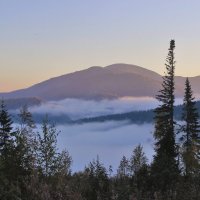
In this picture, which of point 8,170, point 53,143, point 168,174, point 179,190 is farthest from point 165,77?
point 179,190

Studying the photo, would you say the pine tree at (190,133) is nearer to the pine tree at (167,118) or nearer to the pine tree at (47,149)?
the pine tree at (167,118)

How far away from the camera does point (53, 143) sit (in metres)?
41.6

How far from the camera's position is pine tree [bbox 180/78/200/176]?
55250 millimetres

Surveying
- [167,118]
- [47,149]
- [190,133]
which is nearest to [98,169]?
[47,149]

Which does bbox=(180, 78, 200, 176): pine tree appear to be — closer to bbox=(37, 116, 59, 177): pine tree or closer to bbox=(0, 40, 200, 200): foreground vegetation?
bbox=(0, 40, 200, 200): foreground vegetation

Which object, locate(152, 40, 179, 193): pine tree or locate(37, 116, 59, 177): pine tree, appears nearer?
locate(37, 116, 59, 177): pine tree

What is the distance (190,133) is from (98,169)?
29516 mm

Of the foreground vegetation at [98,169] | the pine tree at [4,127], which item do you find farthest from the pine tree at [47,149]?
the pine tree at [4,127]

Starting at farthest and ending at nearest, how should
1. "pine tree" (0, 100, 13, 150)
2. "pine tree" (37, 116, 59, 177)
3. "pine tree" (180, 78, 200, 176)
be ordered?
"pine tree" (180, 78, 200, 176)
"pine tree" (0, 100, 13, 150)
"pine tree" (37, 116, 59, 177)

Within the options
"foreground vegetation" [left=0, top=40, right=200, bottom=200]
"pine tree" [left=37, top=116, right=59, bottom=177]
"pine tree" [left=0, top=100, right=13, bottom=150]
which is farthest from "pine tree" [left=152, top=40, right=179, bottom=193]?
"pine tree" [left=0, top=100, right=13, bottom=150]

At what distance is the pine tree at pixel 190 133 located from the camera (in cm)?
5525

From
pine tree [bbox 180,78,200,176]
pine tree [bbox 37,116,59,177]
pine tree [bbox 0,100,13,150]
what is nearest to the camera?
pine tree [bbox 37,116,59,177]

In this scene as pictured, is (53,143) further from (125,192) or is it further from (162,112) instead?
(125,192)

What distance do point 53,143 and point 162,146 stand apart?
1292cm
